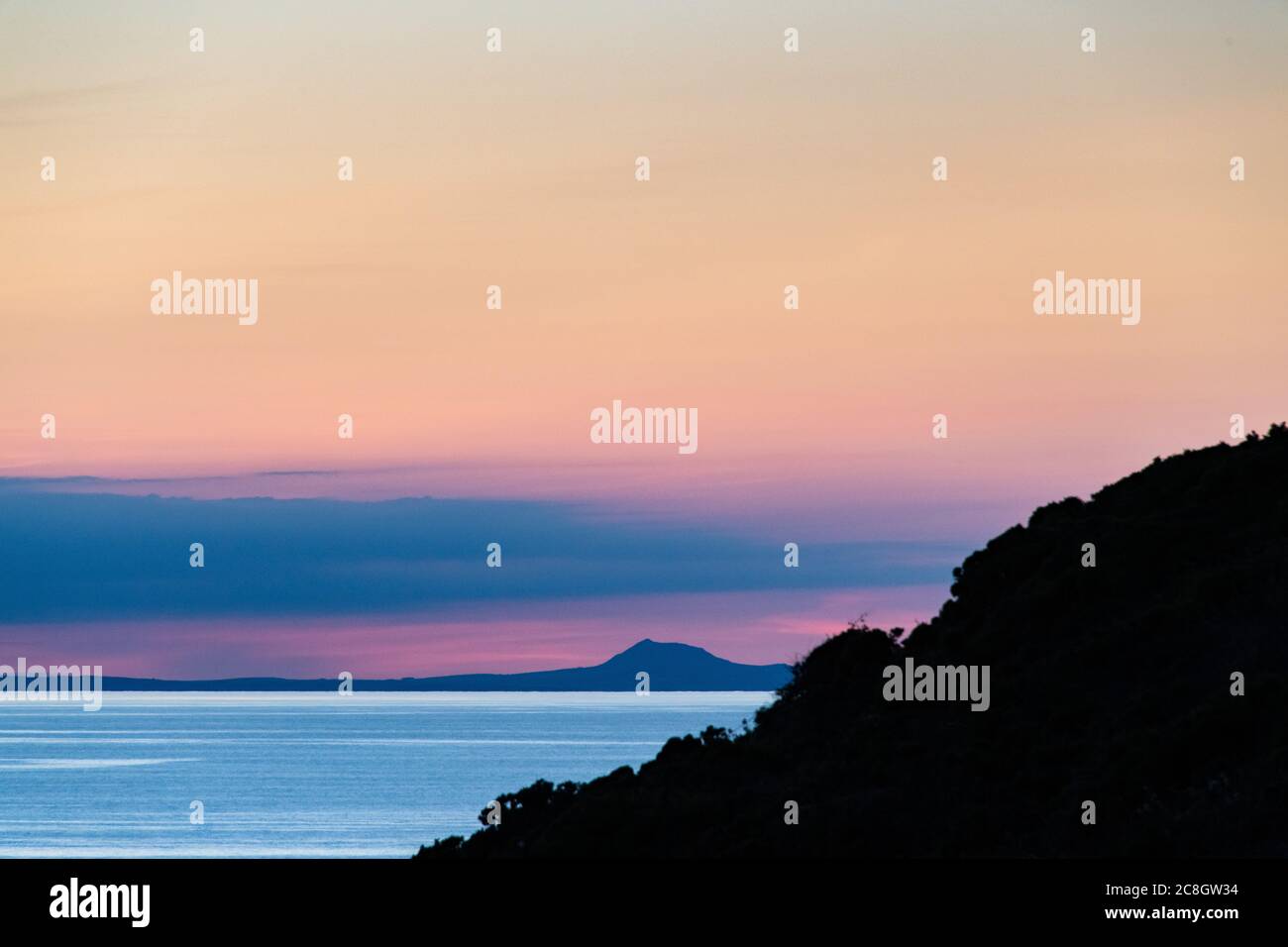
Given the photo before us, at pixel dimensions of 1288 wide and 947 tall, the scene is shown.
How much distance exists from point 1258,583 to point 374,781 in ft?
552

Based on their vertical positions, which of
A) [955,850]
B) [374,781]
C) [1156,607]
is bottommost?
[374,781]

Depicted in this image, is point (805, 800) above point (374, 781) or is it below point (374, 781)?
above

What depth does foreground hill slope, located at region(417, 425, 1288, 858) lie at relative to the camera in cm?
2577

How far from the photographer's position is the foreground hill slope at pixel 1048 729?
84.5 feet

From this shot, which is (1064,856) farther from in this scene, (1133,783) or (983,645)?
(983,645)

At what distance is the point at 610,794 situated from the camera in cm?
3388

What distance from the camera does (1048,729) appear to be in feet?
102

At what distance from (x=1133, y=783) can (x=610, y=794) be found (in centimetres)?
1199
